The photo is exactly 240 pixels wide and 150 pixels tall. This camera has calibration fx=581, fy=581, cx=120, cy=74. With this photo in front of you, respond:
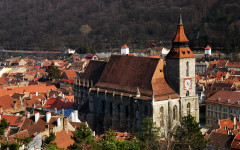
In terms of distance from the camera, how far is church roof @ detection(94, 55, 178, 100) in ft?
211

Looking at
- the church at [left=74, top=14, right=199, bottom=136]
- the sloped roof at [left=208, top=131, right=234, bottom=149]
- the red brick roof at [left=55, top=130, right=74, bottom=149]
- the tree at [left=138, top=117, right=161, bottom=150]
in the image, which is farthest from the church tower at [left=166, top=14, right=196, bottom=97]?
the red brick roof at [left=55, top=130, right=74, bottom=149]

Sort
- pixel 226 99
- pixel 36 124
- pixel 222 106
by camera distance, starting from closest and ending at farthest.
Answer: pixel 36 124 < pixel 222 106 < pixel 226 99

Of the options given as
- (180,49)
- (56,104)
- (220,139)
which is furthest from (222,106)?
(56,104)

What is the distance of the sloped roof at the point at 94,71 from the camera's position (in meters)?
75.2

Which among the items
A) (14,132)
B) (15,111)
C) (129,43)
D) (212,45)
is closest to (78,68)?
(212,45)

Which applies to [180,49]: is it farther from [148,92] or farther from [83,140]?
[83,140]

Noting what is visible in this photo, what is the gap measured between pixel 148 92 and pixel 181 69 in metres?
4.54

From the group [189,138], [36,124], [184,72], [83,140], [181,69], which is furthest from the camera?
[184,72]

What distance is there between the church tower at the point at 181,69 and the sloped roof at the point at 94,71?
12397 millimetres

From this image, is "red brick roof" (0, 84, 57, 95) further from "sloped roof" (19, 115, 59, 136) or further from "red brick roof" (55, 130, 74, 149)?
"red brick roof" (55, 130, 74, 149)

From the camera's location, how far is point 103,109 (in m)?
71.4

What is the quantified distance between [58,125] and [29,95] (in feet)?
105

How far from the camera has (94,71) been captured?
7675cm

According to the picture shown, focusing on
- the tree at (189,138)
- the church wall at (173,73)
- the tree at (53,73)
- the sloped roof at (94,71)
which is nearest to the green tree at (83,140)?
the tree at (189,138)
